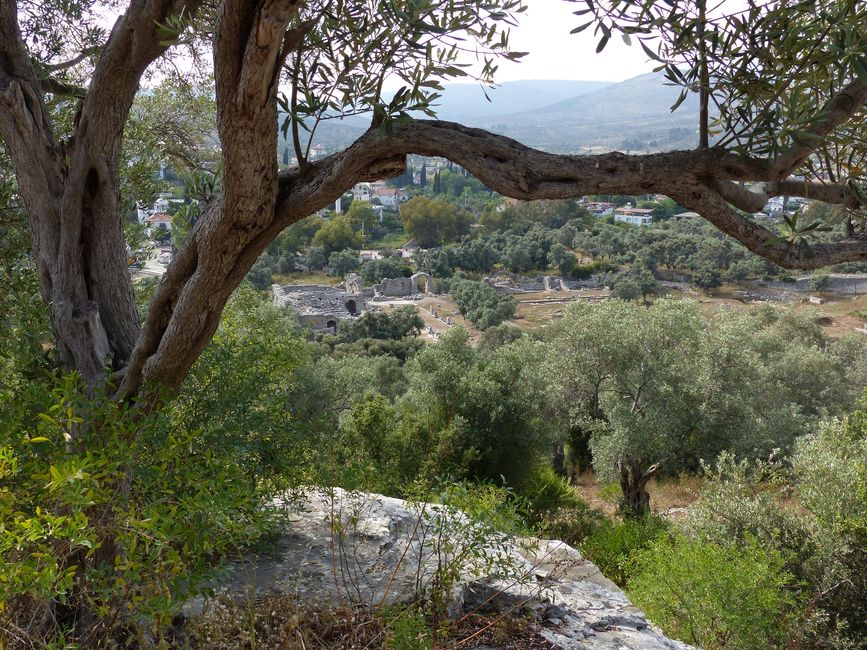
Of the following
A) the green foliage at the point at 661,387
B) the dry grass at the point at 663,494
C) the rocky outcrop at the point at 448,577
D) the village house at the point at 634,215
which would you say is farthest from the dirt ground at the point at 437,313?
the rocky outcrop at the point at 448,577

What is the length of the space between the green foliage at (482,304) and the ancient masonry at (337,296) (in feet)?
15.4

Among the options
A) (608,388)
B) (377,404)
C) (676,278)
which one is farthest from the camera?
(676,278)

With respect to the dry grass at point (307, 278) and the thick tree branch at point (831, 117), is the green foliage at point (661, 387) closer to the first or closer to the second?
the thick tree branch at point (831, 117)

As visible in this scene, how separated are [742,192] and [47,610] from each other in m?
2.66

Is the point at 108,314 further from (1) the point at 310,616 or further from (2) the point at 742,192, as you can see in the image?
(2) the point at 742,192

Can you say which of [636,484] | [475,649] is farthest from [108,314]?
[636,484]

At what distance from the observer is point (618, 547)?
8.02 meters

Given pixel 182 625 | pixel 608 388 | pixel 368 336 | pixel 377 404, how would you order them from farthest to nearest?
pixel 368 336 < pixel 608 388 < pixel 377 404 < pixel 182 625

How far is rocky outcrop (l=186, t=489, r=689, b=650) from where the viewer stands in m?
3.10

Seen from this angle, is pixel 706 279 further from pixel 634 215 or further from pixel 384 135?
A: pixel 384 135

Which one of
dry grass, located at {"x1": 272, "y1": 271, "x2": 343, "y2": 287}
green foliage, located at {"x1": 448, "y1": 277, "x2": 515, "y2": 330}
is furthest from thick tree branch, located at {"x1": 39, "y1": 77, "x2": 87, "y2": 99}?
dry grass, located at {"x1": 272, "y1": 271, "x2": 343, "y2": 287}

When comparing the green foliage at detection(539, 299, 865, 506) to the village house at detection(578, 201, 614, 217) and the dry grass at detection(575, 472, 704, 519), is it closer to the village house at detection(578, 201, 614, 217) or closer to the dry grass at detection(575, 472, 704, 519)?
the dry grass at detection(575, 472, 704, 519)

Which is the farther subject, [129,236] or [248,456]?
[129,236]

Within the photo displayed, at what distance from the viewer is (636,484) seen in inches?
456
